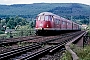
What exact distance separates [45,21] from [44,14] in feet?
2.84

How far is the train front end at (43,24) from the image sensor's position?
33500mm

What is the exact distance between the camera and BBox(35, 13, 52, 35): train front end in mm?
33500

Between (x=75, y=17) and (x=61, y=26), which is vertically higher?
(x=61, y=26)

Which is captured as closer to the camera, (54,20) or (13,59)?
(13,59)

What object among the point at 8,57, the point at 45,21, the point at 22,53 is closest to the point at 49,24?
the point at 45,21

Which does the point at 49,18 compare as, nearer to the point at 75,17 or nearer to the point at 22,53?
the point at 22,53

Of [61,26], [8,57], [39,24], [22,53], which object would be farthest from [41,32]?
[8,57]

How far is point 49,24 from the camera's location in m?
33.6

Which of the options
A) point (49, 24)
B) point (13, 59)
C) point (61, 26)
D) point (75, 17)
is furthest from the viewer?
point (75, 17)

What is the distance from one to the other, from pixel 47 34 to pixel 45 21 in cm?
180

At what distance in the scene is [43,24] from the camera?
33.7 meters

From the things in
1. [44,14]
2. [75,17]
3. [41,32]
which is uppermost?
[44,14]

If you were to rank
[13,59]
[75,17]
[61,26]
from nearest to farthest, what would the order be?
[13,59] < [61,26] < [75,17]

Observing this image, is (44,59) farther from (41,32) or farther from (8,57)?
(41,32)
